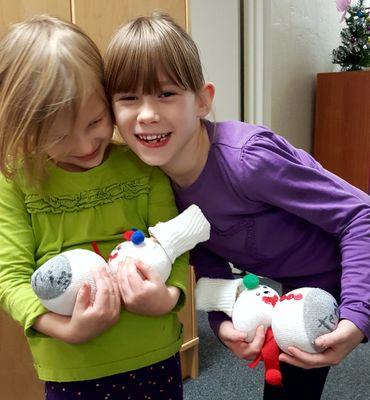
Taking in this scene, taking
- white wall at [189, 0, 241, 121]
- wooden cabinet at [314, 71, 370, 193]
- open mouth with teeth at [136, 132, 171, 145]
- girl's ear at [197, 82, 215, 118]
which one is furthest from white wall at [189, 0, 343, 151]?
open mouth with teeth at [136, 132, 171, 145]

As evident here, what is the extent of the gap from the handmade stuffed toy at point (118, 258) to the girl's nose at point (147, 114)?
164 millimetres

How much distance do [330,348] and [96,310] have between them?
37 cm

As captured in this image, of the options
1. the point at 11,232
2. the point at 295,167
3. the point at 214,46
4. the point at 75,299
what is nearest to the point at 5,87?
the point at 11,232

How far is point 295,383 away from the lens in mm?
1033

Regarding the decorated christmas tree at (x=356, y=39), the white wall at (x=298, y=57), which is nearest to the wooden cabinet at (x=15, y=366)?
the white wall at (x=298, y=57)

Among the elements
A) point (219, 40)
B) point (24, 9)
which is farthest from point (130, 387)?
point (219, 40)

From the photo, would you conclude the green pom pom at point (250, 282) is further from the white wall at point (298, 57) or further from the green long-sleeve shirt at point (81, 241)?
the white wall at point (298, 57)

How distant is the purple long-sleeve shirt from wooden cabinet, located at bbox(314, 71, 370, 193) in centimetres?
187

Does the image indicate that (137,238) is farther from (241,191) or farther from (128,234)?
(241,191)

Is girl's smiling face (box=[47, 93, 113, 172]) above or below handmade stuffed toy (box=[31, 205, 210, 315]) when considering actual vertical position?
above

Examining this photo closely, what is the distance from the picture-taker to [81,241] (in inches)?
32.9

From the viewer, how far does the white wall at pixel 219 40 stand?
2.35 metres

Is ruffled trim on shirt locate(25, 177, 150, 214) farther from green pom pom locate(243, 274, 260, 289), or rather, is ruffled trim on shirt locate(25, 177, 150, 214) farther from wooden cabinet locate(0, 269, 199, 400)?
wooden cabinet locate(0, 269, 199, 400)

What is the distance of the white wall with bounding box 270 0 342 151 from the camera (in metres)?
2.54
